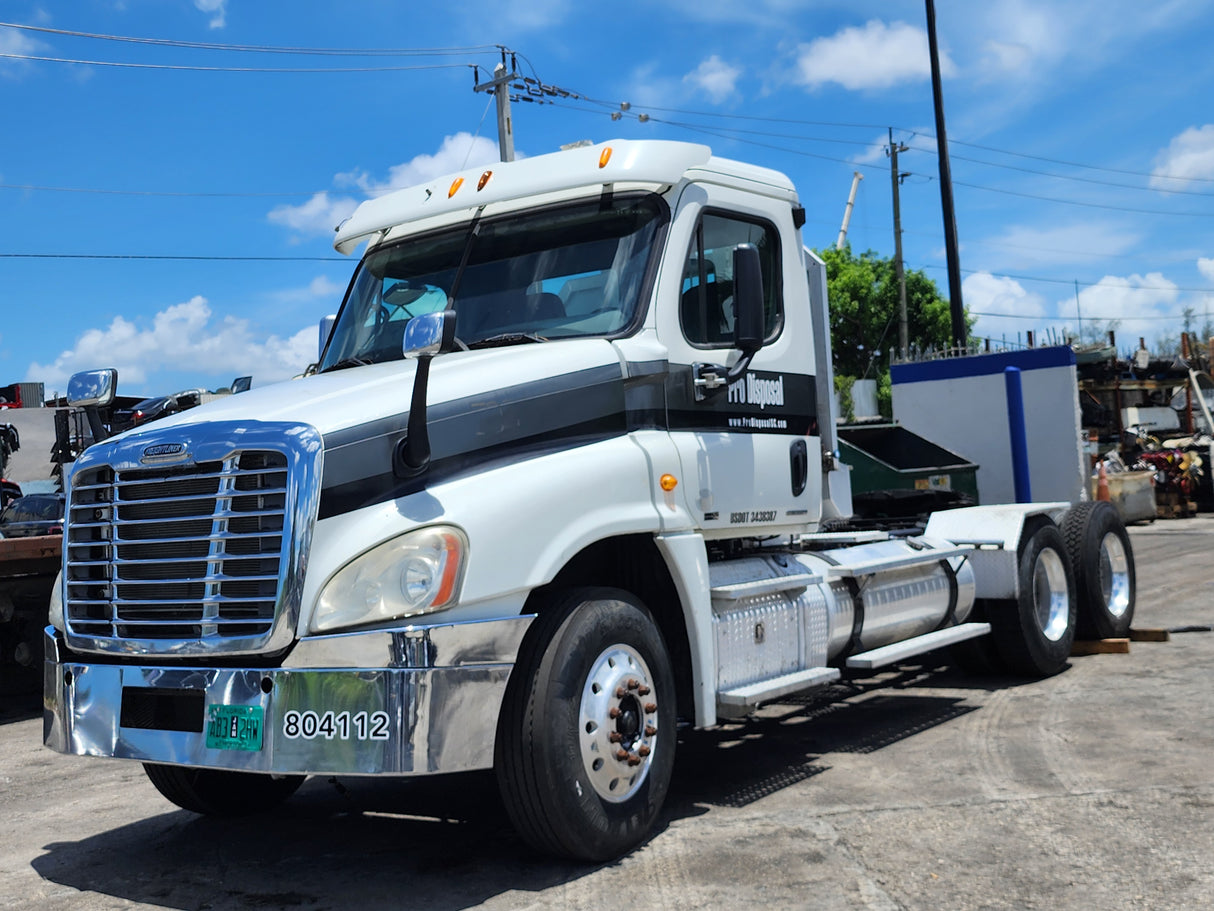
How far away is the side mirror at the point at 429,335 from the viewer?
4383 mm

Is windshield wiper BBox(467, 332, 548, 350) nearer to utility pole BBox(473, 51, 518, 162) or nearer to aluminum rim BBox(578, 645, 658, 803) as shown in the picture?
aluminum rim BBox(578, 645, 658, 803)

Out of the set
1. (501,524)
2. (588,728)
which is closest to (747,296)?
(501,524)

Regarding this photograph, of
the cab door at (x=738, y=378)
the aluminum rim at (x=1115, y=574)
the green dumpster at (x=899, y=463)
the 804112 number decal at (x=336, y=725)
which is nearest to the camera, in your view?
the 804112 number decal at (x=336, y=725)

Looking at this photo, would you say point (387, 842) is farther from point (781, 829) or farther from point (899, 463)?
point (899, 463)

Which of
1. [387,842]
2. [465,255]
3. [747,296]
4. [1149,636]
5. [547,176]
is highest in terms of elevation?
[547,176]

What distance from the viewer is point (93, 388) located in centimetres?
542

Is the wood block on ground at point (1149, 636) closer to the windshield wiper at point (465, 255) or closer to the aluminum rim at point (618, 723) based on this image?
the aluminum rim at point (618, 723)

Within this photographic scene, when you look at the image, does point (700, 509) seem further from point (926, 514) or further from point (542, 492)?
point (926, 514)

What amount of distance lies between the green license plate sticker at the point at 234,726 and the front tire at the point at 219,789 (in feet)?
4.15

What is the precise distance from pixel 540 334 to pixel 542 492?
105 centimetres

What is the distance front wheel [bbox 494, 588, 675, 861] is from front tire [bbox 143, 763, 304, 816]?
1.68 meters

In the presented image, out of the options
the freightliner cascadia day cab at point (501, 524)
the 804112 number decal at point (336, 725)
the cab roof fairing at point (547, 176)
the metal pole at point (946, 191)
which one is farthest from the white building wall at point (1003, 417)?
the metal pole at point (946, 191)

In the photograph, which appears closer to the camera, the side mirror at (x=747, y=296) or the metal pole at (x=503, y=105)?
the side mirror at (x=747, y=296)

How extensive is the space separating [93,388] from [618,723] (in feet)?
8.85
